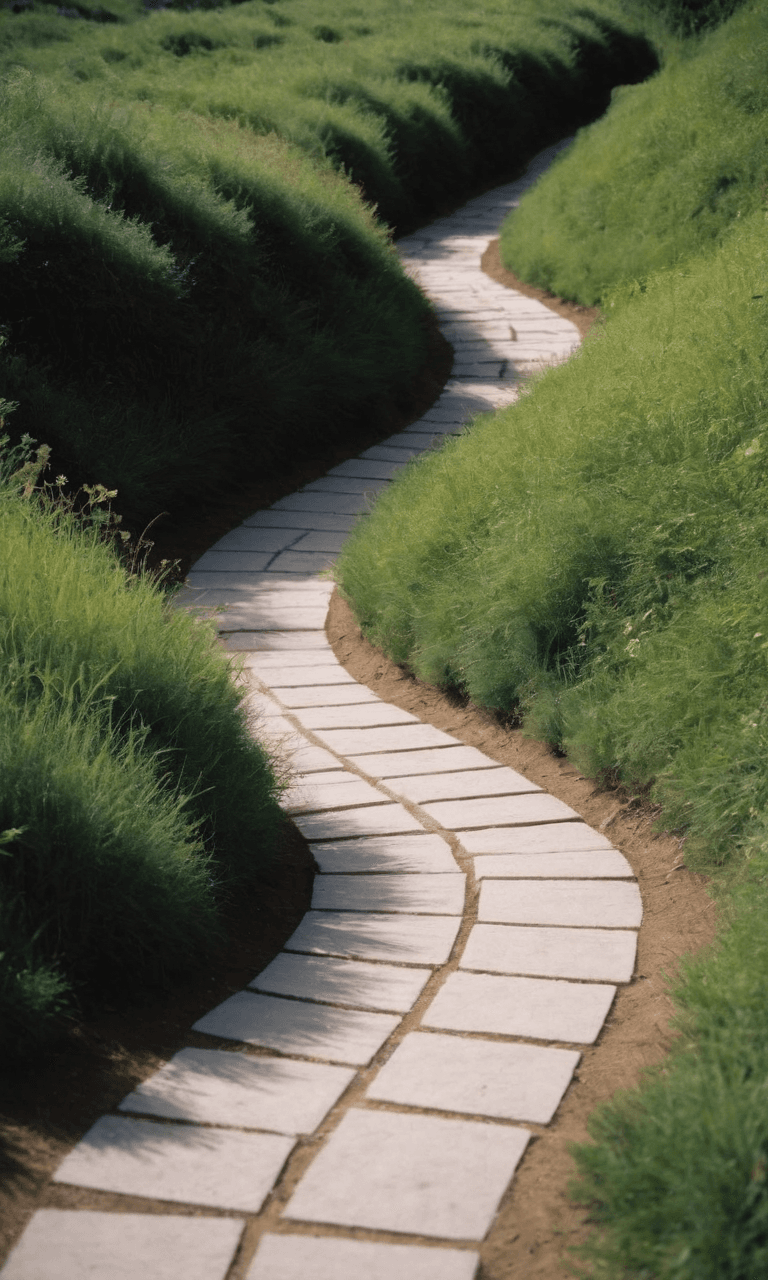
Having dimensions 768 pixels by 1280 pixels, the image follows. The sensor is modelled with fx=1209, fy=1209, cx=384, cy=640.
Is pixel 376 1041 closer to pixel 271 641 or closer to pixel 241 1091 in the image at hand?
pixel 241 1091

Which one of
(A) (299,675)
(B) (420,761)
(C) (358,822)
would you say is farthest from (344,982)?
(A) (299,675)

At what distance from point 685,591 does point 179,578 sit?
2.75 meters

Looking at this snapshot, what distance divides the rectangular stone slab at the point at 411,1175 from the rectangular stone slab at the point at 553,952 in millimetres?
616

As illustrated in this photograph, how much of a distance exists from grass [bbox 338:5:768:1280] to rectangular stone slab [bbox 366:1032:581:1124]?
24 centimetres

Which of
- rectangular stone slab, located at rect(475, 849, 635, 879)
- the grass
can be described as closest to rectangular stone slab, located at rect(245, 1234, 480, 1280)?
the grass

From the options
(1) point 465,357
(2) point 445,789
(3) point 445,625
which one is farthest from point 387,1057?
(1) point 465,357

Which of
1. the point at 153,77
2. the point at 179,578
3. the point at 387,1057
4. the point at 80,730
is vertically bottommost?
the point at 179,578

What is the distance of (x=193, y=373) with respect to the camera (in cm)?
689

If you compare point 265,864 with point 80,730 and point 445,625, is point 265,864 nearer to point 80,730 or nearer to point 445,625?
point 80,730

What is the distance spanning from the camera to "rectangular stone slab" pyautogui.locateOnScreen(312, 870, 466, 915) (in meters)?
3.12

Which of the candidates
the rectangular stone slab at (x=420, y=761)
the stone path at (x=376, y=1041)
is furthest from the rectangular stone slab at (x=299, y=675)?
the rectangular stone slab at (x=420, y=761)

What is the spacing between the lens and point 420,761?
4016 millimetres

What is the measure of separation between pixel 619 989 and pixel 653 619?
1502 millimetres

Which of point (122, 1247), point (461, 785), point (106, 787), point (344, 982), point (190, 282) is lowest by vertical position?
point (461, 785)
